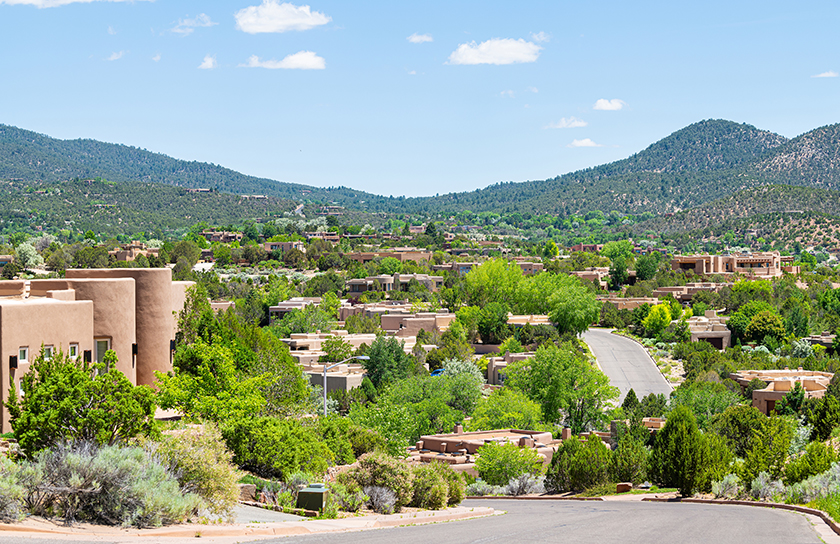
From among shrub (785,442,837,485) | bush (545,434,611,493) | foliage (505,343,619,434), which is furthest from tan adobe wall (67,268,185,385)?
foliage (505,343,619,434)

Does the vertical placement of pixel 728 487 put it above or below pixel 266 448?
below

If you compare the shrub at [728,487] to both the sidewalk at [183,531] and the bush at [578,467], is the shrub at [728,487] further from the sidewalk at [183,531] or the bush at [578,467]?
the sidewalk at [183,531]

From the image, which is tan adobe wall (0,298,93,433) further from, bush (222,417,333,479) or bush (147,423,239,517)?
bush (147,423,239,517)

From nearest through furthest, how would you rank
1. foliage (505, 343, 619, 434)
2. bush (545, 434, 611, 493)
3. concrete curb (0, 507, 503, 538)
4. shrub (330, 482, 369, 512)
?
concrete curb (0, 507, 503, 538) < shrub (330, 482, 369, 512) < bush (545, 434, 611, 493) < foliage (505, 343, 619, 434)

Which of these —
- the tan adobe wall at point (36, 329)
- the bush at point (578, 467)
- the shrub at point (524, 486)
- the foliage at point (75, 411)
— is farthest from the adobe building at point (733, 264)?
the foliage at point (75, 411)

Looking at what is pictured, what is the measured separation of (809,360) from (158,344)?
55.9m

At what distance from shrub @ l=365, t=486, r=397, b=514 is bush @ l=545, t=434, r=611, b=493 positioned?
49.7 feet

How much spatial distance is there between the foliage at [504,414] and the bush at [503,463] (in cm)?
1242

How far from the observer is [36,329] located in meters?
23.7

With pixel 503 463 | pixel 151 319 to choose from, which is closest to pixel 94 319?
pixel 151 319

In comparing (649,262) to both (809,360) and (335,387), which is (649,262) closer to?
(809,360)

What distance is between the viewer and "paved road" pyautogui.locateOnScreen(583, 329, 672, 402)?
71875 millimetres

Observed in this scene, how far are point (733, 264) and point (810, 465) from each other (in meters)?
122

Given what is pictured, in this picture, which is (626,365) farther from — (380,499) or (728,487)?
(380,499)
